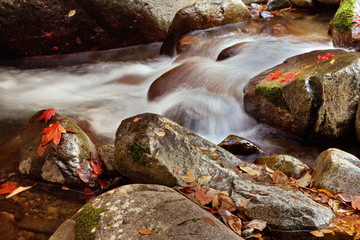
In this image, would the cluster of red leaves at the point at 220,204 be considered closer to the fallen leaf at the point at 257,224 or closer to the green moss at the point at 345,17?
the fallen leaf at the point at 257,224

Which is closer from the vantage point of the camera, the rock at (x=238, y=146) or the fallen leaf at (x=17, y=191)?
the fallen leaf at (x=17, y=191)

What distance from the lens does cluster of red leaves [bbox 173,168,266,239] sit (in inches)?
129

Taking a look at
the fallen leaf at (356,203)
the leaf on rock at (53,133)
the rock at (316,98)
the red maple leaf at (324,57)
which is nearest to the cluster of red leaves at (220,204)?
the fallen leaf at (356,203)

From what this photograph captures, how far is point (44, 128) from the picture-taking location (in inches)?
178

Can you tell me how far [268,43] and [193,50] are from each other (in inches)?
83.3

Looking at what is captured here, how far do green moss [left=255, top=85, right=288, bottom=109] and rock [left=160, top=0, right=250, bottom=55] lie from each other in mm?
4311

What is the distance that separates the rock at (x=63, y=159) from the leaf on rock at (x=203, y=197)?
1493 mm

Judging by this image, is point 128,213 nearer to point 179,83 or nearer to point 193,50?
point 179,83

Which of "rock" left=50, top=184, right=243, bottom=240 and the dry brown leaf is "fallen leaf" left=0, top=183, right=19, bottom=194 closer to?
"rock" left=50, top=184, right=243, bottom=240

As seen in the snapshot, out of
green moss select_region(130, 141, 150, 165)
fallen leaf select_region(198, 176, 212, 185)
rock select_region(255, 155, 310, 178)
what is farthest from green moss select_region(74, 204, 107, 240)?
rock select_region(255, 155, 310, 178)

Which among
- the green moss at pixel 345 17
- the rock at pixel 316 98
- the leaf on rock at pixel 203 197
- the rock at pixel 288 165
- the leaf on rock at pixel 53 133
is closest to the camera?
the leaf on rock at pixel 203 197

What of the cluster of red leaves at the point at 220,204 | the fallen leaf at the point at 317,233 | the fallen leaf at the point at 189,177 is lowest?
the fallen leaf at the point at 317,233

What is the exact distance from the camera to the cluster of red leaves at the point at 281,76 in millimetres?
5945

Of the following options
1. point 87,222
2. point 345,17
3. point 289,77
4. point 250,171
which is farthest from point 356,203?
point 345,17
